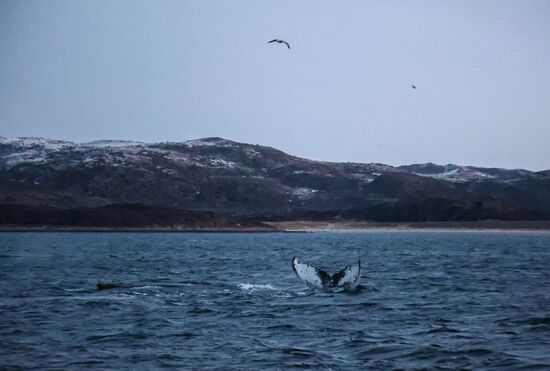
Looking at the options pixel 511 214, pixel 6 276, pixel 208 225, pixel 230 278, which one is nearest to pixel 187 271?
pixel 230 278

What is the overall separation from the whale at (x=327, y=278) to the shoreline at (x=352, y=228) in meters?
116

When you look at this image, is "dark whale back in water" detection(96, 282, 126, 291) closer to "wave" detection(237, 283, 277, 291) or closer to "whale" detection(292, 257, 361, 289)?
"wave" detection(237, 283, 277, 291)

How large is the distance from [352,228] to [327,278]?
147 meters

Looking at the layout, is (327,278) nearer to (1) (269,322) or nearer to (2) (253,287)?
(2) (253,287)

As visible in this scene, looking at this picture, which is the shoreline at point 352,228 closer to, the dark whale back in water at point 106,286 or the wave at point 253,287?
the wave at point 253,287

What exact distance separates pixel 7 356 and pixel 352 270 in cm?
Answer: 2322

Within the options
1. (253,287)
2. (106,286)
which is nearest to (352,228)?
(253,287)

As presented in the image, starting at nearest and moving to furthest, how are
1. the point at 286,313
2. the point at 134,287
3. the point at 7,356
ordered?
the point at 7,356, the point at 286,313, the point at 134,287

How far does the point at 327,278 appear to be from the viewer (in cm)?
4175

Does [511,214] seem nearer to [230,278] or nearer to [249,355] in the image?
[230,278]

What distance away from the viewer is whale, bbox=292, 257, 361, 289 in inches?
1636

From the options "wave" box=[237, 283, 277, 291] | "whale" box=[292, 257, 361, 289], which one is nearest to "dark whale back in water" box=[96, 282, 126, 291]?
"wave" box=[237, 283, 277, 291]

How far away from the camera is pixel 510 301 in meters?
35.0

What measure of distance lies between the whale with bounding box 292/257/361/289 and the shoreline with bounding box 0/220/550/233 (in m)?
116
